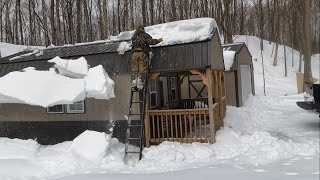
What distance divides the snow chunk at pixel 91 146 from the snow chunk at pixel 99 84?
1.14 m

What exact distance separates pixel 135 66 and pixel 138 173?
125 inches

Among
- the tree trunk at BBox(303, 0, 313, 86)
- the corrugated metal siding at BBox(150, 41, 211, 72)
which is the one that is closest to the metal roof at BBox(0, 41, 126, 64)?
the corrugated metal siding at BBox(150, 41, 211, 72)

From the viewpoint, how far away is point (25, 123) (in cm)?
1112

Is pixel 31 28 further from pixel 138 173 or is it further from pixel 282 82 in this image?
pixel 138 173

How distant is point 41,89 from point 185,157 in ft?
15.0

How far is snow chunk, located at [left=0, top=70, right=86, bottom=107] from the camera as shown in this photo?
959 centimetres

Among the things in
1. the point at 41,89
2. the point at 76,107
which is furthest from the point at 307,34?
the point at 41,89

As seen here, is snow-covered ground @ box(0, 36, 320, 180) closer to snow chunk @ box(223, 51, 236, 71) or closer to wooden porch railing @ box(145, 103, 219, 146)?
wooden porch railing @ box(145, 103, 219, 146)

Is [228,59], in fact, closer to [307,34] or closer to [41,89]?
[307,34]

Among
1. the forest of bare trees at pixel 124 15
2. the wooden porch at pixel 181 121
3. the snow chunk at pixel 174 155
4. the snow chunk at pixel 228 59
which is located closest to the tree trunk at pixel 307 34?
the snow chunk at pixel 228 59

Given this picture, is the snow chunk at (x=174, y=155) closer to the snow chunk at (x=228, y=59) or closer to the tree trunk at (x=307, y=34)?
the snow chunk at (x=228, y=59)

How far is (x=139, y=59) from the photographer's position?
30.9ft

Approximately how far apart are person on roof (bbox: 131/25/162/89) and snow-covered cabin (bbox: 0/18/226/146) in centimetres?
37

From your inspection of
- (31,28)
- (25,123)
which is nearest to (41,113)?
(25,123)
